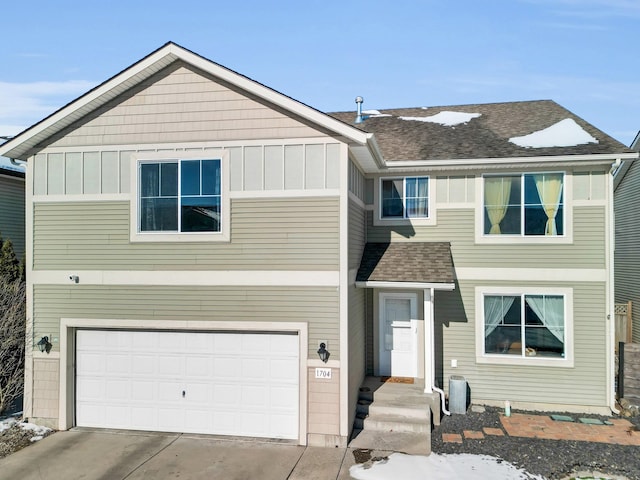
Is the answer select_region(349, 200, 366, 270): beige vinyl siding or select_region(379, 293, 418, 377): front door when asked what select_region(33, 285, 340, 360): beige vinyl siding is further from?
select_region(379, 293, 418, 377): front door

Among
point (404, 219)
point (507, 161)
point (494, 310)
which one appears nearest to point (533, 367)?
point (494, 310)

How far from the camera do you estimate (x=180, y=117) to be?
8875 millimetres

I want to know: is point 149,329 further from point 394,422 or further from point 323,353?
point 394,422

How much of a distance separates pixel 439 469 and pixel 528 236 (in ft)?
19.0

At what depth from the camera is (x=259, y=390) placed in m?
8.68

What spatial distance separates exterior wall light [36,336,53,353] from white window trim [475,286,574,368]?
963 cm

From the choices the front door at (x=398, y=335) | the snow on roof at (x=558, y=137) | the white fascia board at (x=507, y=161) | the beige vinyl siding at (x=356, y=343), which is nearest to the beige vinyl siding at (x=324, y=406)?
the beige vinyl siding at (x=356, y=343)

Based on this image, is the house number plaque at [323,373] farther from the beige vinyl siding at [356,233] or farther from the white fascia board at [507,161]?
the white fascia board at [507,161]

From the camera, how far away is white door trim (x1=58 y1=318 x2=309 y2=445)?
27.3ft

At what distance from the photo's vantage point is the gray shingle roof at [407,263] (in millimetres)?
9594

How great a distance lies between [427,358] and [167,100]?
Result: 7828 millimetres

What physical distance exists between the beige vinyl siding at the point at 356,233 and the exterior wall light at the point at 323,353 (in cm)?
170

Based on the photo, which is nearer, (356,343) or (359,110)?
(356,343)

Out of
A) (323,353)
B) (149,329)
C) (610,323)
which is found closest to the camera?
(323,353)
